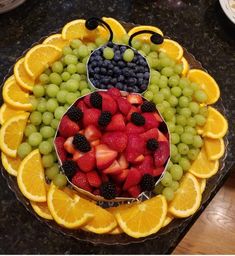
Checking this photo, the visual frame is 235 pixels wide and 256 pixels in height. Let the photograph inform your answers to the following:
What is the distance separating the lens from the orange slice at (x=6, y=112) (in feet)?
4.15

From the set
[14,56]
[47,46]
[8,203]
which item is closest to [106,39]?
[47,46]

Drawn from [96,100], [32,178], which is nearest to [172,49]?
[96,100]

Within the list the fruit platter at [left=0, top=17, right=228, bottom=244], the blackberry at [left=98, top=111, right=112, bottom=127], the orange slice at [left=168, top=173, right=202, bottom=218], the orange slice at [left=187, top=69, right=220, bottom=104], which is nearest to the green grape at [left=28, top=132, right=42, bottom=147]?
the fruit platter at [left=0, top=17, right=228, bottom=244]

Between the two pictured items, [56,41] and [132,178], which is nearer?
[132,178]

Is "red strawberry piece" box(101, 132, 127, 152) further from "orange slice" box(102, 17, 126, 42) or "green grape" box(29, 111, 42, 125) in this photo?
"orange slice" box(102, 17, 126, 42)

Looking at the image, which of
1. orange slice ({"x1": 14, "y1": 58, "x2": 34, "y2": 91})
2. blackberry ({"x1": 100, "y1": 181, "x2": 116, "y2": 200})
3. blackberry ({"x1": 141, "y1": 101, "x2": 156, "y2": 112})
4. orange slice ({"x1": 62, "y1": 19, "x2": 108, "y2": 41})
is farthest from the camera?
orange slice ({"x1": 62, "y1": 19, "x2": 108, "y2": 41})

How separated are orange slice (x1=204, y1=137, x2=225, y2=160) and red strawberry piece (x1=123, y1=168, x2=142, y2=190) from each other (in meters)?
0.29

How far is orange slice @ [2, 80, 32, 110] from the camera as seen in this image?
Answer: 1.26 metres

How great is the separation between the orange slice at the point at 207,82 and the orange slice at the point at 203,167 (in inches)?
8.0

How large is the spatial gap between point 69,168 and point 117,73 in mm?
352

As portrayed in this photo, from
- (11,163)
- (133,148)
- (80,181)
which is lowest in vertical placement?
(11,163)

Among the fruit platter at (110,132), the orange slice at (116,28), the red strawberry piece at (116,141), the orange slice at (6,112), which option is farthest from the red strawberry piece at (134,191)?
the orange slice at (116,28)

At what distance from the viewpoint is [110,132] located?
3.71 feet

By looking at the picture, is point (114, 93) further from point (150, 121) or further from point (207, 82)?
point (207, 82)
